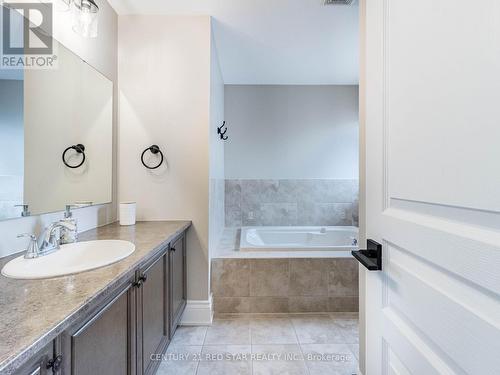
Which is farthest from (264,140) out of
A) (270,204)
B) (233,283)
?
(233,283)

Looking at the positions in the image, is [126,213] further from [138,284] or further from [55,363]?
[55,363]

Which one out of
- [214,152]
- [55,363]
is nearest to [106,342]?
[55,363]

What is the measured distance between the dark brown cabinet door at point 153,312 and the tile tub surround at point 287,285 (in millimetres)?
753

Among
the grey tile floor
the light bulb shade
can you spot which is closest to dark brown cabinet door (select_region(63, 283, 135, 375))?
the grey tile floor

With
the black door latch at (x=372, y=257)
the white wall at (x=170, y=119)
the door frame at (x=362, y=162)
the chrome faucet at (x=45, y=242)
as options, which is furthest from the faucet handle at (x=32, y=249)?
the door frame at (x=362, y=162)

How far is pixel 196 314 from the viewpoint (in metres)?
2.13

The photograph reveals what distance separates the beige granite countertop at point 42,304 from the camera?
0.55 meters

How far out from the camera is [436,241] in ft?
1.85

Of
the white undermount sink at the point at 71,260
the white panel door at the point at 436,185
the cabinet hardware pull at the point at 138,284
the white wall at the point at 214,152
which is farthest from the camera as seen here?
the white wall at the point at 214,152

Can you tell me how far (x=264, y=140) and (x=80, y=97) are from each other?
2.46 metres

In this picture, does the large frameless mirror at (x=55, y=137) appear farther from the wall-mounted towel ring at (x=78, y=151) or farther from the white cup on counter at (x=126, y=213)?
the white cup on counter at (x=126, y=213)

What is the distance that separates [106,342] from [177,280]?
0.96 metres

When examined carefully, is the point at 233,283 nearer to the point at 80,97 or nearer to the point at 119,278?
the point at 119,278

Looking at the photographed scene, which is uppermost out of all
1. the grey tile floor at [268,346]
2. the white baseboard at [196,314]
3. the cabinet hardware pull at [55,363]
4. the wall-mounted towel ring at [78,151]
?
the wall-mounted towel ring at [78,151]
